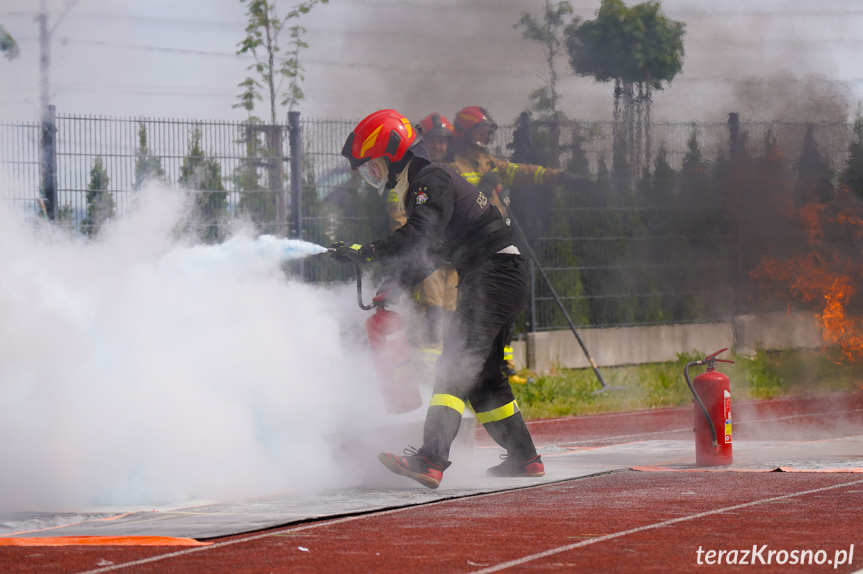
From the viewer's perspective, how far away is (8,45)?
6.76m

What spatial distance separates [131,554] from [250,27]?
567 cm

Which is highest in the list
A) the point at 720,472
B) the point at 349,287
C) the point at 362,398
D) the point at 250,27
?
the point at 250,27

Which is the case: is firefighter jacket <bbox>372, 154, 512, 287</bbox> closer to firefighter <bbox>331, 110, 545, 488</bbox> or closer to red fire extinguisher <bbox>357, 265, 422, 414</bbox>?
firefighter <bbox>331, 110, 545, 488</bbox>

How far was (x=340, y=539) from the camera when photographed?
4766 mm

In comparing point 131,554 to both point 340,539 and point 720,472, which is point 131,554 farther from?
point 720,472

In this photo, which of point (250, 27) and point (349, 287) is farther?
point (250, 27)

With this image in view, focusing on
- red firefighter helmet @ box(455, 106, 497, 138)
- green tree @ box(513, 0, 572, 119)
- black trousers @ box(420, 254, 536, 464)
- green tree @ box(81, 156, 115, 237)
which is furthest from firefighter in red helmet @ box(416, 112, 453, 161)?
green tree @ box(81, 156, 115, 237)

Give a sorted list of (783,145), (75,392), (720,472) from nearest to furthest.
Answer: (75,392), (720,472), (783,145)

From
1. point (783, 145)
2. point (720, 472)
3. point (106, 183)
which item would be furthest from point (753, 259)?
point (106, 183)

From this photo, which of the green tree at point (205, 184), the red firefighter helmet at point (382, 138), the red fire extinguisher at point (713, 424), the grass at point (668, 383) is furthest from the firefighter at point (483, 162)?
the red firefighter helmet at point (382, 138)

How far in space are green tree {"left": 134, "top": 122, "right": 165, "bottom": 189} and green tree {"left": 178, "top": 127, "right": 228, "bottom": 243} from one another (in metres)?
0.25

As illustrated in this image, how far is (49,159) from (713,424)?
23.6 feet

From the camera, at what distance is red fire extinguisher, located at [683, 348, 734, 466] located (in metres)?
7.20

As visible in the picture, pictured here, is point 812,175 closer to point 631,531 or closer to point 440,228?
point 440,228
